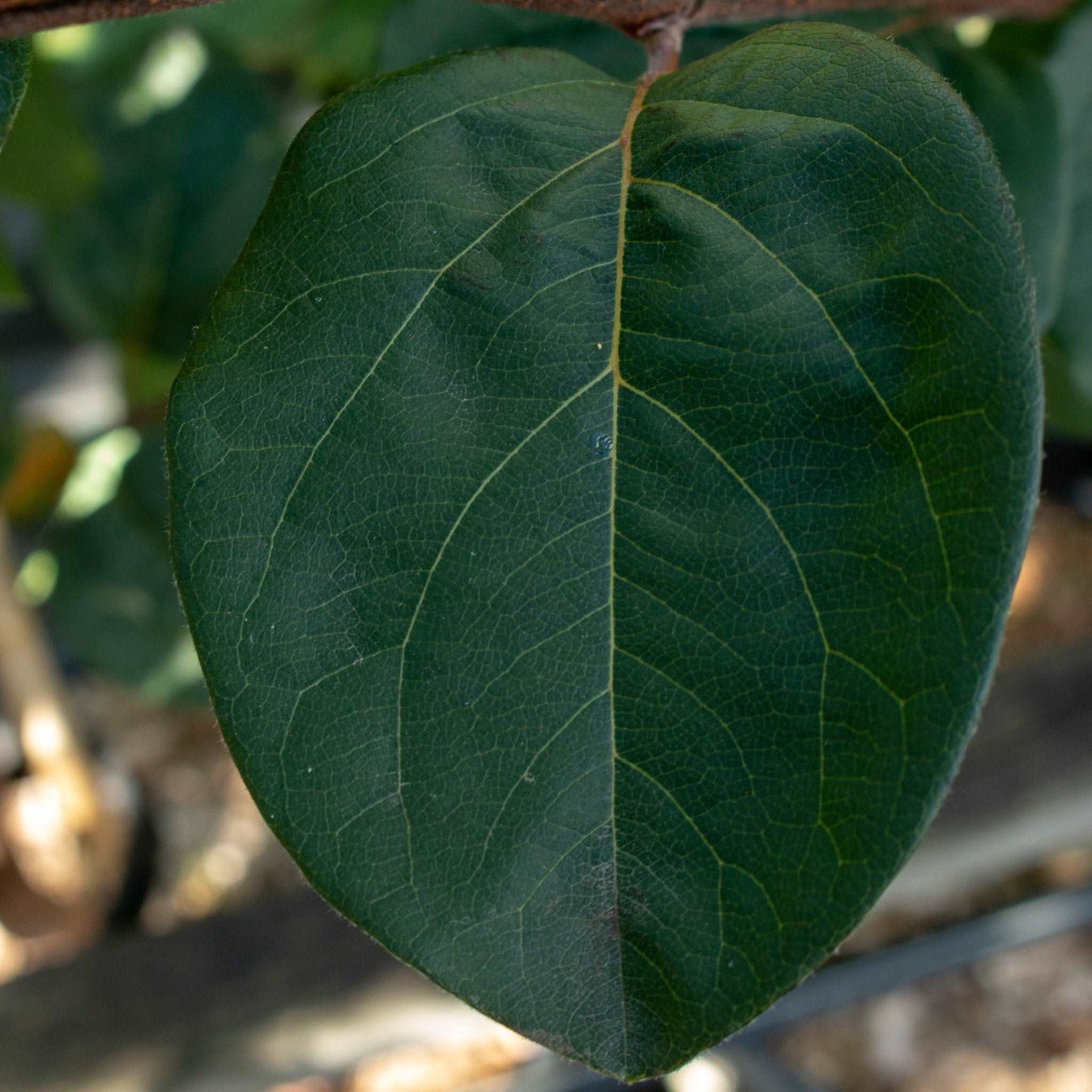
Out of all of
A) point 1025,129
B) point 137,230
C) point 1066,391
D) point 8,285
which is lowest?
point 1066,391

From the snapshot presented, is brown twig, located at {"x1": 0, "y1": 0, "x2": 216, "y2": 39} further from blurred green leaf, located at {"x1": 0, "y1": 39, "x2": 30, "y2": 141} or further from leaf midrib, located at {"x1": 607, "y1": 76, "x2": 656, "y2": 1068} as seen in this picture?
leaf midrib, located at {"x1": 607, "y1": 76, "x2": 656, "y2": 1068}

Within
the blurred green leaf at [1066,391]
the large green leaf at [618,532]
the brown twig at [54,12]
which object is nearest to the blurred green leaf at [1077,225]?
the blurred green leaf at [1066,391]

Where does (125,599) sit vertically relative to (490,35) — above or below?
below

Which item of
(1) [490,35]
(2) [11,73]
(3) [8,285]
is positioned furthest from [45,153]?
(2) [11,73]

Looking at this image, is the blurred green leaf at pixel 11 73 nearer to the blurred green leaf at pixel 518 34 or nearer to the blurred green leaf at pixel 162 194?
the blurred green leaf at pixel 518 34

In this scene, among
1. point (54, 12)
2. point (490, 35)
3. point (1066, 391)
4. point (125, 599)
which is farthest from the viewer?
point (125, 599)

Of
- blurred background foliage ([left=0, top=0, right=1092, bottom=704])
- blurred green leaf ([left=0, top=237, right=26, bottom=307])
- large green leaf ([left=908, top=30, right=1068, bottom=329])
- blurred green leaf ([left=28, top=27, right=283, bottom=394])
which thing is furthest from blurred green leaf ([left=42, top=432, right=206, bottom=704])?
large green leaf ([left=908, top=30, right=1068, bottom=329])

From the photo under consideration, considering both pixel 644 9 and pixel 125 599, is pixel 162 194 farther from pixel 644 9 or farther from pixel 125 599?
pixel 644 9

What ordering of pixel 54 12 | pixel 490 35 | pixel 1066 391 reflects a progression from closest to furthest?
pixel 54 12, pixel 490 35, pixel 1066 391
